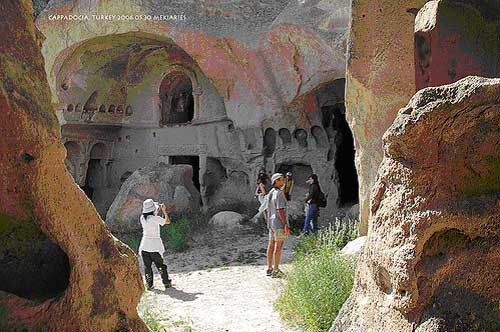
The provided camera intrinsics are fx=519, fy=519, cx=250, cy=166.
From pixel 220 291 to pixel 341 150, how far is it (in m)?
6.60

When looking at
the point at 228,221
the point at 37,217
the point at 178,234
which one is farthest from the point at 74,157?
the point at 37,217

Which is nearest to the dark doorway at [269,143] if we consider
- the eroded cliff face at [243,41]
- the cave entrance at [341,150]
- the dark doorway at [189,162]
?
the eroded cliff face at [243,41]

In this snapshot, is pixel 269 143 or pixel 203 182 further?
pixel 203 182

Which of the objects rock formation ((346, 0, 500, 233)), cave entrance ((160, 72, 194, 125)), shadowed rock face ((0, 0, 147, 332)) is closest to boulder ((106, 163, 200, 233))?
cave entrance ((160, 72, 194, 125))

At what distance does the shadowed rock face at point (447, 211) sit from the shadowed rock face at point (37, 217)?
114 cm

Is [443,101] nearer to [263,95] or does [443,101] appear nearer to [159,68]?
[263,95]

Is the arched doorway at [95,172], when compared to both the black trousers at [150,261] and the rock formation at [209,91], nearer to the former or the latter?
the rock formation at [209,91]

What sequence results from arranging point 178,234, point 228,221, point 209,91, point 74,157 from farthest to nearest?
point 74,157 → point 209,91 → point 228,221 → point 178,234

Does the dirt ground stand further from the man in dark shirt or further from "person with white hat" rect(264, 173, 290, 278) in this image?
"person with white hat" rect(264, 173, 290, 278)

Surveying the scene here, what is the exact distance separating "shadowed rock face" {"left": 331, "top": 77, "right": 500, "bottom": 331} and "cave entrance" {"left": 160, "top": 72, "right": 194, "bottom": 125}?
12.5 meters

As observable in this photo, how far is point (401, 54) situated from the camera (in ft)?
15.7

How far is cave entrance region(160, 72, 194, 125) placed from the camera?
14.2 meters

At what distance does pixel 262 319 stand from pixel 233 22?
727cm

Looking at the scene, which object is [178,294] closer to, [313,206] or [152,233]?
[152,233]
